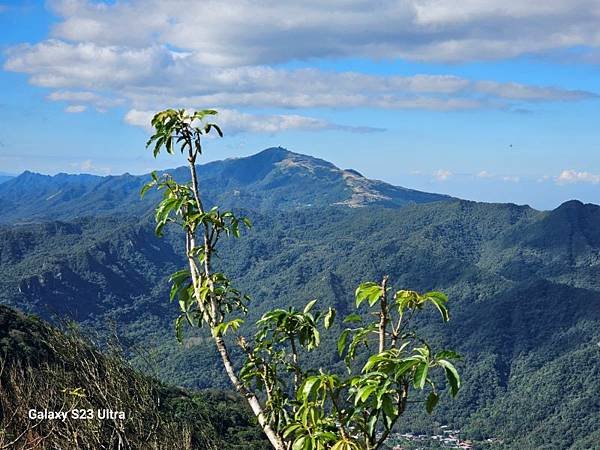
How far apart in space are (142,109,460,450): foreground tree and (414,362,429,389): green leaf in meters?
0.01

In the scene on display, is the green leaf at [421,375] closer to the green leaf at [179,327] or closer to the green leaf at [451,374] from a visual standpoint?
the green leaf at [451,374]

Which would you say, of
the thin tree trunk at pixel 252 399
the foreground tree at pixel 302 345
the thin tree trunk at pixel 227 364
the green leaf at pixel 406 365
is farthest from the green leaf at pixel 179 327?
the green leaf at pixel 406 365

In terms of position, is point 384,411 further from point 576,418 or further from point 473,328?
point 473,328

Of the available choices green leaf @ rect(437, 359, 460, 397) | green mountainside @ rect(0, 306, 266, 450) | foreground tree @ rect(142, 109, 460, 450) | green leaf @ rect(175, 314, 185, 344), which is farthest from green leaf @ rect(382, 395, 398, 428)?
green mountainside @ rect(0, 306, 266, 450)

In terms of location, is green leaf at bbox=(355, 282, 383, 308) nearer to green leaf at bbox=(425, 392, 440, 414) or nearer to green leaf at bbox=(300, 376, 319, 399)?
green leaf at bbox=(300, 376, 319, 399)

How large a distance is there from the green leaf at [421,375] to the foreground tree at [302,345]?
0.04 ft

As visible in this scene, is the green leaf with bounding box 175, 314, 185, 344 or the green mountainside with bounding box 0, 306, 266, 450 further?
the green mountainside with bounding box 0, 306, 266, 450

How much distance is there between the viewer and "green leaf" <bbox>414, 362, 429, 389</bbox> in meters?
2.85

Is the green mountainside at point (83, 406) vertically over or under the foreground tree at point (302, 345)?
under

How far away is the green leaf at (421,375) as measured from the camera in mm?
2848

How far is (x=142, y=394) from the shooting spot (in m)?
5.64

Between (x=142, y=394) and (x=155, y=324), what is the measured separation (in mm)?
153521

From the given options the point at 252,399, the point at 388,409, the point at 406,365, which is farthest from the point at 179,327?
the point at 406,365

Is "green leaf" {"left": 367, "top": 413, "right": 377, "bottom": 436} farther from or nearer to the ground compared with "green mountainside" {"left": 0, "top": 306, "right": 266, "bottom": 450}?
farther from the ground
